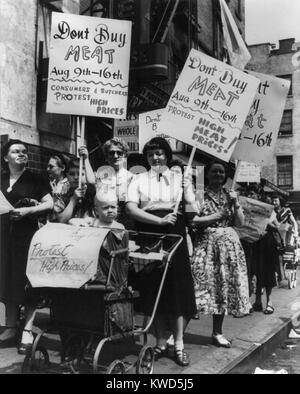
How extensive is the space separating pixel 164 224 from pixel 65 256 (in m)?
1.05

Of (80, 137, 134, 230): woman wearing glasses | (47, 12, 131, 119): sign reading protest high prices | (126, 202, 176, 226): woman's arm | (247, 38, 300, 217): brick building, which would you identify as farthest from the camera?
(247, 38, 300, 217): brick building

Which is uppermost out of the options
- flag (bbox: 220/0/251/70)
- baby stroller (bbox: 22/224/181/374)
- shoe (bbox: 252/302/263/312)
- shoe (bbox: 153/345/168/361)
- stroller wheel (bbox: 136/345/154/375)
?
flag (bbox: 220/0/251/70)

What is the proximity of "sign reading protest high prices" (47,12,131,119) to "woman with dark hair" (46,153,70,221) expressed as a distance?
2.67 ft

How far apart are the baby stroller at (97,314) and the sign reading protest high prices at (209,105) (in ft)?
5.07

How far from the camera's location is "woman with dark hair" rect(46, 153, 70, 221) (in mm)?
4753

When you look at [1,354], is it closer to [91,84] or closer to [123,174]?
[123,174]

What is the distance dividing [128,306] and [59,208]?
138 cm

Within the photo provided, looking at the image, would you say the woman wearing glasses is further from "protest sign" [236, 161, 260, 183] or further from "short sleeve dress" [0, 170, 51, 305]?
"protest sign" [236, 161, 260, 183]

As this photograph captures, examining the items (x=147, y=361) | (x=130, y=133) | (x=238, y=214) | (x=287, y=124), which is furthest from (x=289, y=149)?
(x=147, y=361)

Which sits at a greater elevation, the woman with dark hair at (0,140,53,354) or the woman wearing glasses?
the woman wearing glasses

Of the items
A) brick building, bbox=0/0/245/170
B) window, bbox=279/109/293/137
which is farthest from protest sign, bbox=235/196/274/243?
window, bbox=279/109/293/137

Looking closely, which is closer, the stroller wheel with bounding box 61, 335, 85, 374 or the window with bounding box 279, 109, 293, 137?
the stroller wheel with bounding box 61, 335, 85, 374

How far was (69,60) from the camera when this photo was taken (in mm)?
5785

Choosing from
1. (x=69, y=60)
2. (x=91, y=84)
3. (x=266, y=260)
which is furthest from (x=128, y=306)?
(x=266, y=260)
